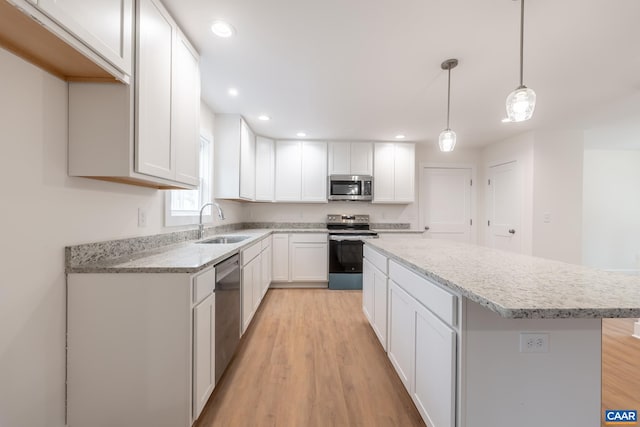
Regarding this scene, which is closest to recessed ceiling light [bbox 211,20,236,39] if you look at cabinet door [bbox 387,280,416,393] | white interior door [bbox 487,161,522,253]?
cabinet door [bbox 387,280,416,393]

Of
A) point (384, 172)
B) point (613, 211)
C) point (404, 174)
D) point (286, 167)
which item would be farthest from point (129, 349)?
point (613, 211)

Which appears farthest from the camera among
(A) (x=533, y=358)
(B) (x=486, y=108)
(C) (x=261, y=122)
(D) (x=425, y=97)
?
(C) (x=261, y=122)

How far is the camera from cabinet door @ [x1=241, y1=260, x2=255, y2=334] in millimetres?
2320

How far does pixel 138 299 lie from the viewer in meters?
1.32

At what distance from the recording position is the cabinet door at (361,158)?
4441 mm

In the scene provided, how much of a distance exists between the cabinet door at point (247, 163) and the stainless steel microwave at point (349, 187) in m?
1.29

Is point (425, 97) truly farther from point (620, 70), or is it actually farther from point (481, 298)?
point (481, 298)

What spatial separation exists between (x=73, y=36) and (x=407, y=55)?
200cm

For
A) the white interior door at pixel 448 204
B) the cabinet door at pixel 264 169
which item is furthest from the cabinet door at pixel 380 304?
the white interior door at pixel 448 204

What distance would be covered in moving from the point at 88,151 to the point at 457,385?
2.02m

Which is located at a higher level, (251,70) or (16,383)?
(251,70)

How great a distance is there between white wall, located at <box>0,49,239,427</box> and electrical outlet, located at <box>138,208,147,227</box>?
1.36 feet

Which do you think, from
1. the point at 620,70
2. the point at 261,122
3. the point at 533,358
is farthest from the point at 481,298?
the point at 261,122

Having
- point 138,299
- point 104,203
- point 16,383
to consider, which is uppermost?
point 104,203
